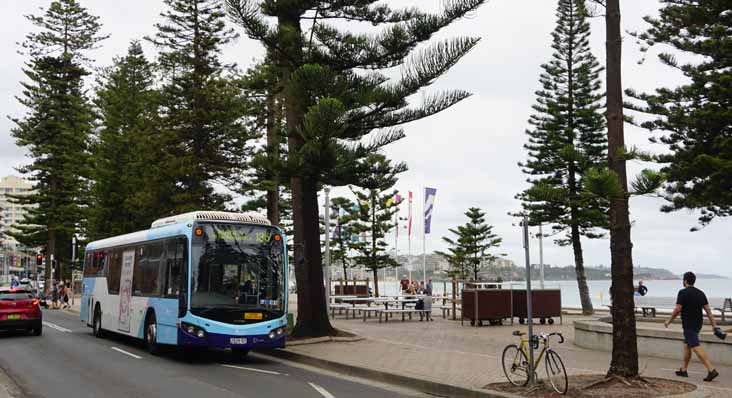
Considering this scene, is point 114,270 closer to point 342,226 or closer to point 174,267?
point 174,267

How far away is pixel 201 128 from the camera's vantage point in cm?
3766

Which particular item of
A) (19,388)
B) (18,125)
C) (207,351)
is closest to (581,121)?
(207,351)

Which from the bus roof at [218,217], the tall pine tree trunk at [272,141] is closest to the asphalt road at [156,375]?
the bus roof at [218,217]

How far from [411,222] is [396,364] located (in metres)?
37.2

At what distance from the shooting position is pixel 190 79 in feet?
125

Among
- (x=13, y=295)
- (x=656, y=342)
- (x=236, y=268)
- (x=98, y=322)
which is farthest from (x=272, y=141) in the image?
(x=656, y=342)

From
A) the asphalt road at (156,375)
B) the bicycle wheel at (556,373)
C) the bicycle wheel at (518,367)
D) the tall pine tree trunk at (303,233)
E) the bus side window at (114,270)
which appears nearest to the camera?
the bicycle wheel at (556,373)

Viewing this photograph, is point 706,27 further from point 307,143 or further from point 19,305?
point 19,305

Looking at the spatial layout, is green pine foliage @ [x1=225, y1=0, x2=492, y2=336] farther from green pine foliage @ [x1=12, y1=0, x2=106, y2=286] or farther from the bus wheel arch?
green pine foliage @ [x1=12, y1=0, x2=106, y2=286]

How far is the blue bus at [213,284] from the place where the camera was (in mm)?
15258

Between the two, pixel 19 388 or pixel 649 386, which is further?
pixel 19 388

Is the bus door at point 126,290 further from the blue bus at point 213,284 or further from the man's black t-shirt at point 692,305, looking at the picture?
the man's black t-shirt at point 692,305

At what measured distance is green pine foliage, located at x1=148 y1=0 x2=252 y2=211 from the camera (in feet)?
122

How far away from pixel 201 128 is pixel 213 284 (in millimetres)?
23281
